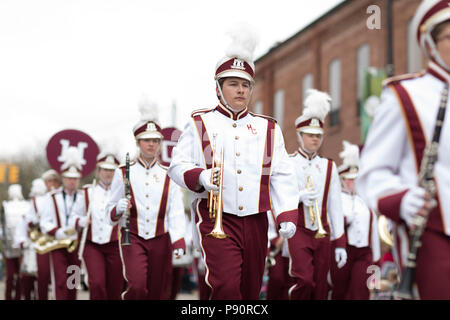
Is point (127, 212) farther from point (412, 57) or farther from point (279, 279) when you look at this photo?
point (412, 57)

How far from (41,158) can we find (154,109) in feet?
154

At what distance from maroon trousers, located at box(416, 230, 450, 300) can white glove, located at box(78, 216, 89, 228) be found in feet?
26.4

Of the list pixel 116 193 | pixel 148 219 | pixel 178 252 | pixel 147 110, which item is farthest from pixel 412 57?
pixel 178 252

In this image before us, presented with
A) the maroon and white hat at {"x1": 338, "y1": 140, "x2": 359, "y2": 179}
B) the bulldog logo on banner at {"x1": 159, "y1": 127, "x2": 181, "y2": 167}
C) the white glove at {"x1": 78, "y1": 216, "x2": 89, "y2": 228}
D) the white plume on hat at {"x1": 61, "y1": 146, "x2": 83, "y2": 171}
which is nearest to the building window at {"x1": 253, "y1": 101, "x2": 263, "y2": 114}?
the bulldog logo on banner at {"x1": 159, "y1": 127, "x2": 181, "y2": 167}

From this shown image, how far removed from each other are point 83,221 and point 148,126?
2471 millimetres

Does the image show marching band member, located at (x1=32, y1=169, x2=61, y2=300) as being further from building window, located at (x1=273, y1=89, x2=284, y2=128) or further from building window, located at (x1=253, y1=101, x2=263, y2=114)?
building window, located at (x1=253, y1=101, x2=263, y2=114)

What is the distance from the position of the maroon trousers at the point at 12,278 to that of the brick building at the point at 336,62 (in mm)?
11049

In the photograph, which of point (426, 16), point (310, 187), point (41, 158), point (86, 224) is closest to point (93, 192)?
point (86, 224)

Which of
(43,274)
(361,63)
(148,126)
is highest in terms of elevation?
(361,63)

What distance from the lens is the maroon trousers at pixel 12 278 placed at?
1717cm

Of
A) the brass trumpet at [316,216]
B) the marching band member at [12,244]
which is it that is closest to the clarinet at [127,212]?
the brass trumpet at [316,216]

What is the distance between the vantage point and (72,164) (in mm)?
13219

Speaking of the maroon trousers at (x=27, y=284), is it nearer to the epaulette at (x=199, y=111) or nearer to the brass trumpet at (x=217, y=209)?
the epaulette at (x=199, y=111)
